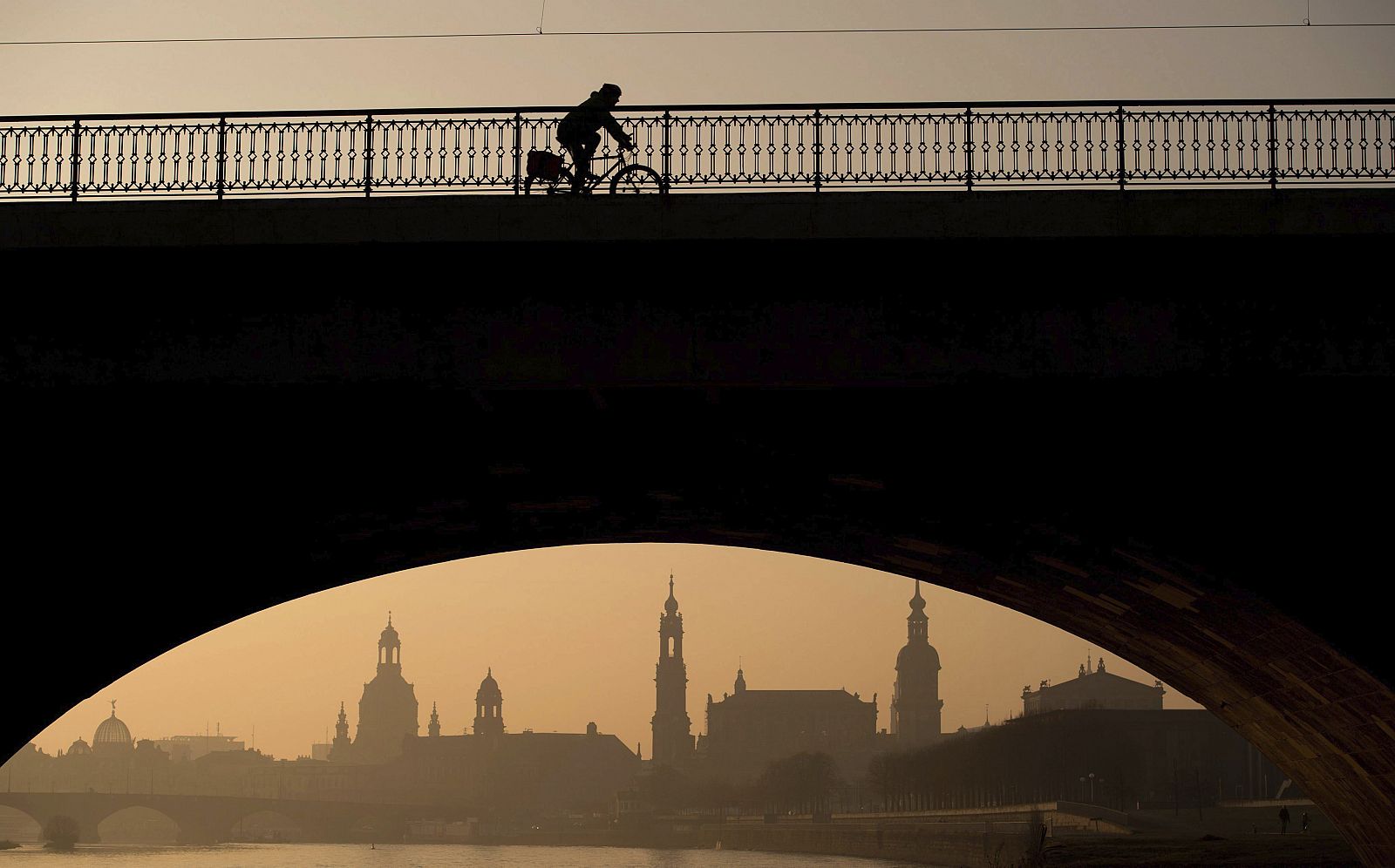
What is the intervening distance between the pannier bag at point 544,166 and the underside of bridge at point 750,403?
0.98m

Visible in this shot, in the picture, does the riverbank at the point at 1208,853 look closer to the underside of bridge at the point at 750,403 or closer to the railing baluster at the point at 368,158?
the underside of bridge at the point at 750,403

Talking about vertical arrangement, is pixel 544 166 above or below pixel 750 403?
above

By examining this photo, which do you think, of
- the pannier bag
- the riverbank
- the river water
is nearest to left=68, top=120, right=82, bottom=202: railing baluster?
the pannier bag

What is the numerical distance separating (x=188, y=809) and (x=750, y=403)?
171 m

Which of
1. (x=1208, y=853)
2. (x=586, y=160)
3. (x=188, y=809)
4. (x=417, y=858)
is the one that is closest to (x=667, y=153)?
(x=586, y=160)

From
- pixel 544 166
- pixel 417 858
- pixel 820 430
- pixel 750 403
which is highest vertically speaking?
pixel 544 166

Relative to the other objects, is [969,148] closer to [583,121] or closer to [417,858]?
[583,121]

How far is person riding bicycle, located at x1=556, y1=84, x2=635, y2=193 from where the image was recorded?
19.1 m

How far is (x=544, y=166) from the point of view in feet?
62.1

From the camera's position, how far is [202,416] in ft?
65.9

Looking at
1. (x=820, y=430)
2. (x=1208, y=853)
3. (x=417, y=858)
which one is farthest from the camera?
(x=417, y=858)

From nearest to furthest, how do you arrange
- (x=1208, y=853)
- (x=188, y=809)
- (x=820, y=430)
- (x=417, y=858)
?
(x=820, y=430)
(x=1208, y=853)
(x=417, y=858)
(x=188, y=809)

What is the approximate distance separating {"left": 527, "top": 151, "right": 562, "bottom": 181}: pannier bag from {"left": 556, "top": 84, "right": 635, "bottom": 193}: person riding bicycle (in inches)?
11.0

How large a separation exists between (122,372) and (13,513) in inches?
181
